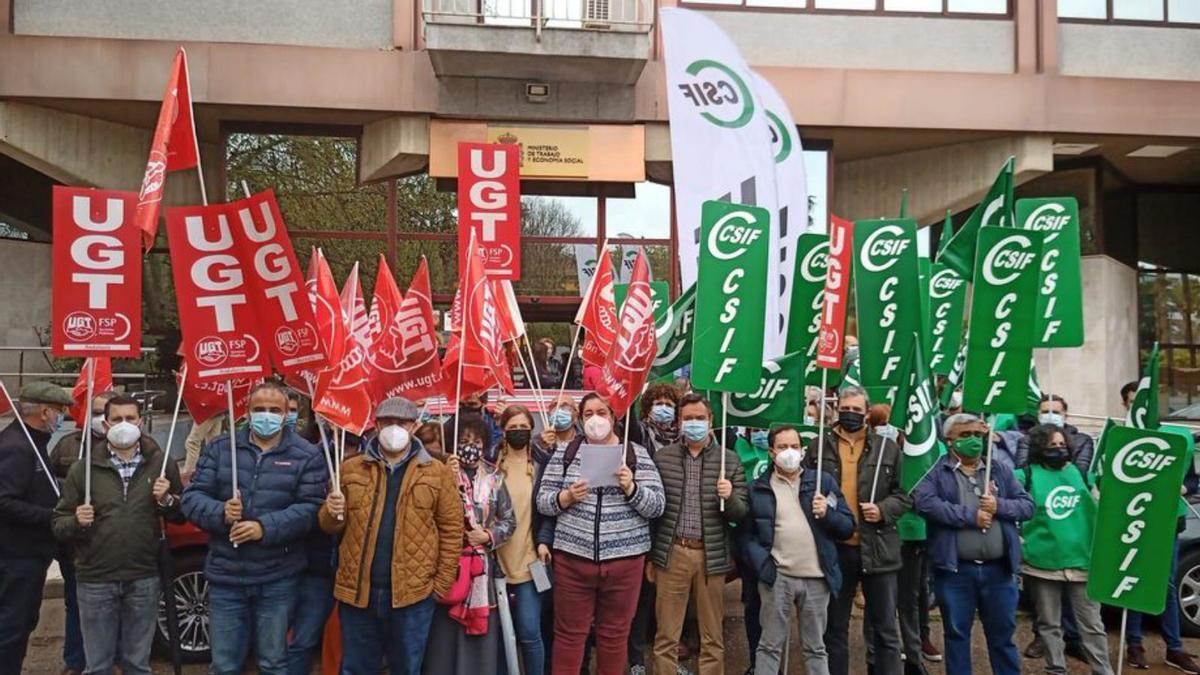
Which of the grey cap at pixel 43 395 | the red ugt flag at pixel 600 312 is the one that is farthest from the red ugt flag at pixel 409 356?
the grey cap at pixel 43 395

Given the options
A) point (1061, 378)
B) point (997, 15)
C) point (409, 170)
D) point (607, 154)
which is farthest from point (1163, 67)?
point (409, 170)

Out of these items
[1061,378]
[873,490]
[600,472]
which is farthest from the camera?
[1061,378]

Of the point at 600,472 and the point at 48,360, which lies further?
the point at 48,360

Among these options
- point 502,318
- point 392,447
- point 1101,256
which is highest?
point 1101,256

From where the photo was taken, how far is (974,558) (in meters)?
5.85

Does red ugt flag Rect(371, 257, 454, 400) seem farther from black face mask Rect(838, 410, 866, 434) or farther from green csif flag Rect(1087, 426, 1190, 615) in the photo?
green csif flag Rect(1087, 426, 1190, 615)

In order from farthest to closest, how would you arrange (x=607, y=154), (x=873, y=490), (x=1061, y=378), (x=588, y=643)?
(x=1061, y=378) < (x=607, y=154) < (x=588, y=643) < (x=873, y=490)

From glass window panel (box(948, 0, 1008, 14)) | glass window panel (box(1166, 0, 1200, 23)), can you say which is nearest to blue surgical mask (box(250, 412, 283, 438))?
glass window panel (box(948, 0, 1008, 14))

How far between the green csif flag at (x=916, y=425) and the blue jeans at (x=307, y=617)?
3.48 meters

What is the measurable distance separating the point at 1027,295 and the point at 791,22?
32.9 ft

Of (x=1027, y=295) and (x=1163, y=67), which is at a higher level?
(x=1163, y=67)

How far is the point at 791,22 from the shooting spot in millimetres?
14781

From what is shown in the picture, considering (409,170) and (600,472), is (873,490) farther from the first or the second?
(409,170)

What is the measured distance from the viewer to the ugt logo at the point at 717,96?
8.92 metres
